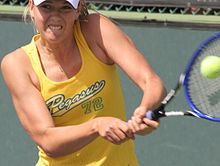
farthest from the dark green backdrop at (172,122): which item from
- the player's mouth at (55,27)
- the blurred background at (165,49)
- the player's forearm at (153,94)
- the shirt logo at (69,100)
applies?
the player's mouth at (55,27)

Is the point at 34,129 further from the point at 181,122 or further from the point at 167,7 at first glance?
the point at 167,7

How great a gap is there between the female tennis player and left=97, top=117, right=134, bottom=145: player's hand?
0.40 ft

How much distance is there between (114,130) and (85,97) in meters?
0.41

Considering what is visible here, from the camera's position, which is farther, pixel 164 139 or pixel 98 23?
pixel 164 139

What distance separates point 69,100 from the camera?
260 cm

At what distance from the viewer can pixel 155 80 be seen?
242 centimetres

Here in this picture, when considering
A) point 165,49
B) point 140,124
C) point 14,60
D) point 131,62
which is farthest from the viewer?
point 165,49

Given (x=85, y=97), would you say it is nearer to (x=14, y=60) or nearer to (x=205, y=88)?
(x=14, y=60)

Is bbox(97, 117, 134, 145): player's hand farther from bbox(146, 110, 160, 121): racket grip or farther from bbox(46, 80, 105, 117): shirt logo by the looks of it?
bbox(46, 80, 105, 117): shirt logo

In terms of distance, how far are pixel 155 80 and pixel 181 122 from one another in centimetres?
157

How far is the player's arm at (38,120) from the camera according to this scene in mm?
2361

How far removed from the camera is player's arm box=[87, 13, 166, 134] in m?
2.38

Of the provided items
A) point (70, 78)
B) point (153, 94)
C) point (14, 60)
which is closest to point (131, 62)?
point (153, 94)

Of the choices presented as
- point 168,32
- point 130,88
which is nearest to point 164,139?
point 130,88
